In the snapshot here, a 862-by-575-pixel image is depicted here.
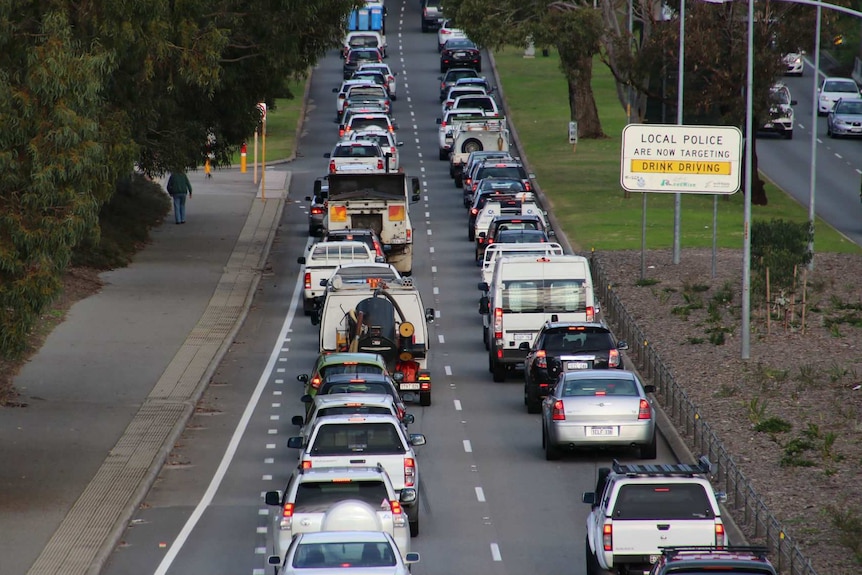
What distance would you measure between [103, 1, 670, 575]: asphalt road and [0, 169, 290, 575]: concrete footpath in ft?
1.33

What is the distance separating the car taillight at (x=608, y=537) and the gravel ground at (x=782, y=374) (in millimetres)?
2464

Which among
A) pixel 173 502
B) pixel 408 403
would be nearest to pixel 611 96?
pixel 408 403

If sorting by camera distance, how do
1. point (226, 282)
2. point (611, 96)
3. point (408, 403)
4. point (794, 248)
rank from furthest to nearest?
point (611, 96), point (226, 282), point (794, 248), point (408, 403)

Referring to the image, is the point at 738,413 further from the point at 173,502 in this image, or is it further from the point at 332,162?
the point at 332,162

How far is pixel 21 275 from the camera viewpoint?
836 inches

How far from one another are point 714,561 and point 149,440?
1394 cm

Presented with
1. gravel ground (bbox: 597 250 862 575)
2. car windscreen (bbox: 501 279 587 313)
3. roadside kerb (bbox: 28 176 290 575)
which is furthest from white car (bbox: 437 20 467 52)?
car windscreen (bbox: 501 279 587 313)

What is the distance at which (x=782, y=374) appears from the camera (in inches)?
1180

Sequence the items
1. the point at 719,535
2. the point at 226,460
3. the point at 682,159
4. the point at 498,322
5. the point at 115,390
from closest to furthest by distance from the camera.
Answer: the point at 719,535 < the point at 226,460 < the point at 115,390 < the point at 498,322 < the point at 682,159

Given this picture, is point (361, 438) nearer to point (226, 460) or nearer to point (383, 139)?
point (226, 460)

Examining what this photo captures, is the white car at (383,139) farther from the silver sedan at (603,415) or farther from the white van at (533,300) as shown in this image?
the silver sedan at (603,415)

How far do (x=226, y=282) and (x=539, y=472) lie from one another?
20.1 meters

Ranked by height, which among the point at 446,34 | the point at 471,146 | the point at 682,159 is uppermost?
the point at 446,34

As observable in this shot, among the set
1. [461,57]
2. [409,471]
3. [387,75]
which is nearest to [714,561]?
[409,471]
